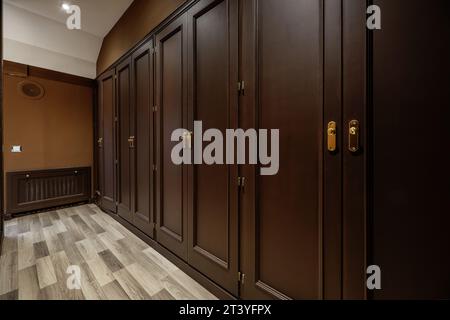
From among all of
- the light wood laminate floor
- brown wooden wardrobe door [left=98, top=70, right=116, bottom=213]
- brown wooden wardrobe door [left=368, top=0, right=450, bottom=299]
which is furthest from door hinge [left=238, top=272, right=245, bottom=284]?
brown wooden wardrobe door [left=98, top=70, right=116, bottom=213]

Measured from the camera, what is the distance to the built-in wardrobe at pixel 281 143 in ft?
3.18

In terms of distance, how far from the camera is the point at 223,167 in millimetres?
1593

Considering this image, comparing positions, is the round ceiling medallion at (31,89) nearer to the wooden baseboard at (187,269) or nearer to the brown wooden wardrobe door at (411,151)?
the wooden baseboard at (187,269)

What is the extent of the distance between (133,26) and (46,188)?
321 cm

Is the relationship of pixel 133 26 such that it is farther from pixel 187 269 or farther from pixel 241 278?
pixel 241 278

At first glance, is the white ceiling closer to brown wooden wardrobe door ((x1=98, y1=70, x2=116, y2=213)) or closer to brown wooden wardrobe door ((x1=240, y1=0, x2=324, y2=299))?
brown wooden wardrobe door ((x1=98, y1=70, x2=116, y2=213))

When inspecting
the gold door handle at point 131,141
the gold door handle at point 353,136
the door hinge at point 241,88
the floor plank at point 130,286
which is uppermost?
the door hinge at point 241,88

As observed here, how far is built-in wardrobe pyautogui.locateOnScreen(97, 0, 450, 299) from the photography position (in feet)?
3.18

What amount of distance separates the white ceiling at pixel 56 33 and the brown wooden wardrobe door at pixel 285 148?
2.63 m

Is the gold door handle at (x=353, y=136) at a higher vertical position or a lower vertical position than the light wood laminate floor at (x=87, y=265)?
higher

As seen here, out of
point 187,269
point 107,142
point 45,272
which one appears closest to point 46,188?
point 107,142

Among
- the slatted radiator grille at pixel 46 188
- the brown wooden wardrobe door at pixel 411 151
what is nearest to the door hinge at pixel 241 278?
the brown wooden wardrobe door at pixel 411 151
